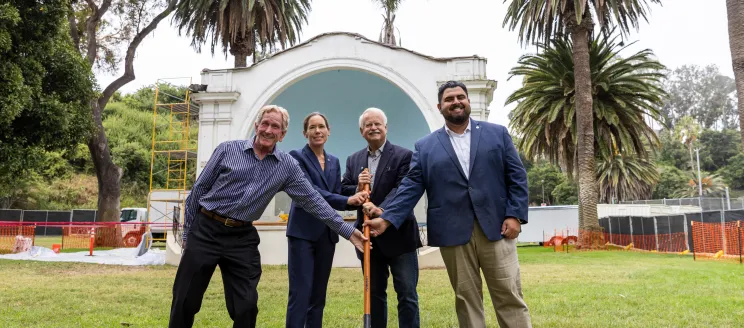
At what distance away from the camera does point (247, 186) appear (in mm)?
3287

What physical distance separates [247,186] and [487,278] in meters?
1.60

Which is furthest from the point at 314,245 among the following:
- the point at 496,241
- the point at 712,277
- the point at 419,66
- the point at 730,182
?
Result: the point at 730,182

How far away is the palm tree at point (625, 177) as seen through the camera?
37750mm

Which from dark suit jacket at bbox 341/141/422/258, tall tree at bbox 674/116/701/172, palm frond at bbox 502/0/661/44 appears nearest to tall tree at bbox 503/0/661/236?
palm frond at bbox 502/0/661/44

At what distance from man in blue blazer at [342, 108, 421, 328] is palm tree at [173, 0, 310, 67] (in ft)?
43.2

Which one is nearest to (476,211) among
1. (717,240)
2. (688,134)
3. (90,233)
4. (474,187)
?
(474,187)

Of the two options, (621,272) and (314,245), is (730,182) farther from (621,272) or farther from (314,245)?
(314,245)

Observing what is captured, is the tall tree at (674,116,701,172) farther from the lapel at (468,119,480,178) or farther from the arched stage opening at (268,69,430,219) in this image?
the lapel at (468,119,480,178)

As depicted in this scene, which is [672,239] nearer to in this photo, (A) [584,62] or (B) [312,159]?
(A) [584,62]

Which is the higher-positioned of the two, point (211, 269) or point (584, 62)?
point (584, 62)

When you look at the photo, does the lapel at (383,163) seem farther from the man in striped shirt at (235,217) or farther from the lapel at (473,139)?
the lapel at (473,139)

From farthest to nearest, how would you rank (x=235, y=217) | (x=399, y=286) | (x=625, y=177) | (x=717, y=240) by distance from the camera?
(x=625, y=177) → (x=717, y=240) → (x=399, y=286) → (x=235, y=217)

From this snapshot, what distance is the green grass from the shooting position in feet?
15.9

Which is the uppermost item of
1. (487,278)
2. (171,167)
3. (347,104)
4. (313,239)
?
(347,104)
